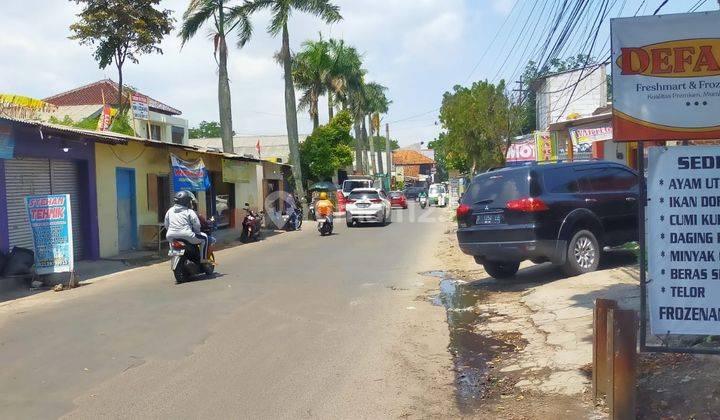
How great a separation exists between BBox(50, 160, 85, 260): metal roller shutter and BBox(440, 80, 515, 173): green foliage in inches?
759

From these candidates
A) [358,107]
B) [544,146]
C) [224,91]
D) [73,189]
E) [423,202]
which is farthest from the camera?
[358,107]

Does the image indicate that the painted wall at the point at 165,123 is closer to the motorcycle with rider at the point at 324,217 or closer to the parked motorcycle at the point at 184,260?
the motorcycle with rider at the point at 324,217

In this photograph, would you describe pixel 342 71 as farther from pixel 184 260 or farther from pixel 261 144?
pixel 184 260

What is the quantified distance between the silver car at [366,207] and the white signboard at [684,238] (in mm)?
24580

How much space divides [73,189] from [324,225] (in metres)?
9.79

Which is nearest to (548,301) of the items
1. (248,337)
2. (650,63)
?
(248,337)

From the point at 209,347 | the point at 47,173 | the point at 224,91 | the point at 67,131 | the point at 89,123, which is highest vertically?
the point at 224,91

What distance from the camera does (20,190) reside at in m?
14.1

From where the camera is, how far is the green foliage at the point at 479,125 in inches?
1224

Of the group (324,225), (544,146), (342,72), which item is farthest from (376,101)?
(324,225)

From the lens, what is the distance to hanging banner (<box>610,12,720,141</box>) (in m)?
4.54

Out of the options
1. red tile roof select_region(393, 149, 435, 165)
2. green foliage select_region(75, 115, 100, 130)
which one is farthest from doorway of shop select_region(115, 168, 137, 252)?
red tile roof select_region(393, 149, 435, 165)

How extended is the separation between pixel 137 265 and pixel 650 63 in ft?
45.4

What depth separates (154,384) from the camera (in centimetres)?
600
